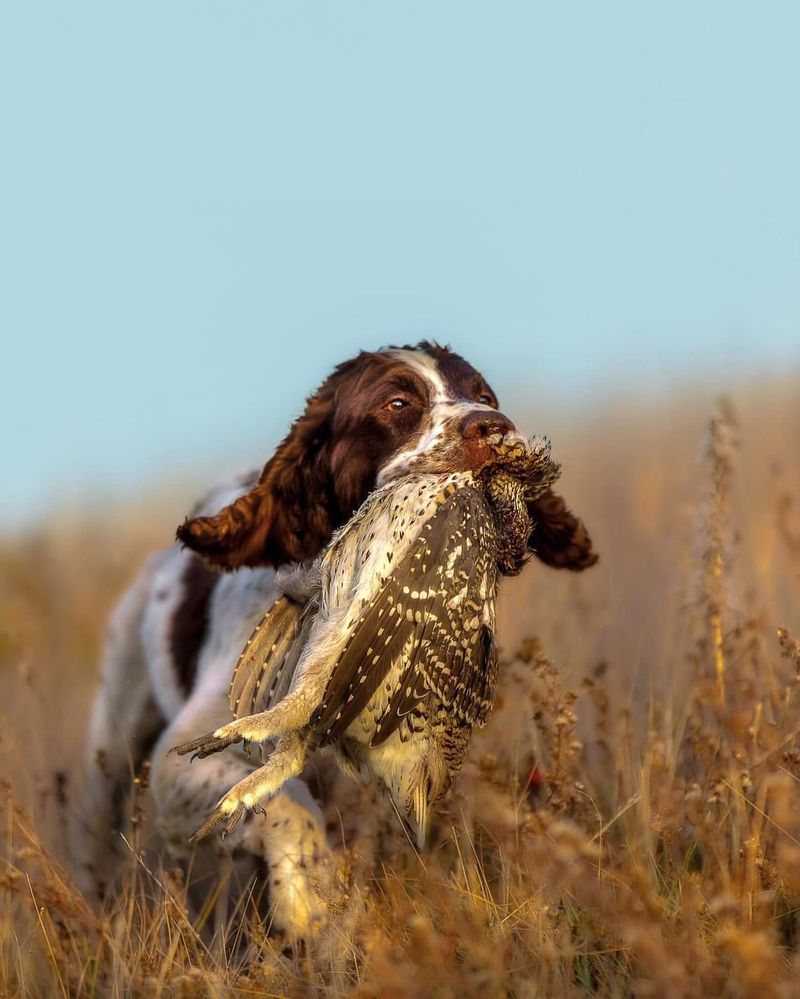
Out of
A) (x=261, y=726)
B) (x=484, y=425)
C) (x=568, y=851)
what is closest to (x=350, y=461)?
(x=484, y=425)

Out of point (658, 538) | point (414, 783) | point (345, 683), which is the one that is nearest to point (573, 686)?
point (414, 783)

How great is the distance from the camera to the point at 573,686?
427cm

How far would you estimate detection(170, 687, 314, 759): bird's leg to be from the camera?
232cm

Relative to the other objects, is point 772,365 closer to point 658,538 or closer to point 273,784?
point 658,538

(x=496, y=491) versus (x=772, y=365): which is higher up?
(x=496, y=491)

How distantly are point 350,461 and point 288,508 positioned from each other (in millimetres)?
251

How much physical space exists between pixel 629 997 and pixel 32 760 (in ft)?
10.4

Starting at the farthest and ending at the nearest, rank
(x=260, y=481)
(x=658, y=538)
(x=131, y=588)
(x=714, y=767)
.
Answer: (x=658, y=538) < (x=131, y=588) < (x=260, y=481) < (x=714, y=767)

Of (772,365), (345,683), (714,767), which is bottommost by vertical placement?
(772,365)

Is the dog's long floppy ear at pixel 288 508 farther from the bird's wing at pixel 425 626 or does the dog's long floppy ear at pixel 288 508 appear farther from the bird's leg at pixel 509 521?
the bird's wing at pixel 425 626

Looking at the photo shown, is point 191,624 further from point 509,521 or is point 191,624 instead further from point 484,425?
point 509,521

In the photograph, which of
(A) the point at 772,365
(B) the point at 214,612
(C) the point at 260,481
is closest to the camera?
(C) the point at 260,481

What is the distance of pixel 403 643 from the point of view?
2.44 m

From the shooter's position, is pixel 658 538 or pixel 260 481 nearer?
pixel 260 481
